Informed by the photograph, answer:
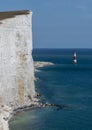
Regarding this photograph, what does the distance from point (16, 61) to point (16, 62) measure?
109mm

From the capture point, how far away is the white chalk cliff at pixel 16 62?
141ft

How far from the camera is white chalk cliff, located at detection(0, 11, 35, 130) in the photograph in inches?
1697

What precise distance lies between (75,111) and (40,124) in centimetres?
851

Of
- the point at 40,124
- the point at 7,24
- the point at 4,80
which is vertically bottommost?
the point at 40,124

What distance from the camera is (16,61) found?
155ft

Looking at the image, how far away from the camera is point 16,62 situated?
4731 centimetres

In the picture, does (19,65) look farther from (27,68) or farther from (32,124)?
(32,124)

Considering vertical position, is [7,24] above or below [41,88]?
above

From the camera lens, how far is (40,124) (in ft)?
137

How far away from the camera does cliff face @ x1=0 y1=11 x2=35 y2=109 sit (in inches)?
1698

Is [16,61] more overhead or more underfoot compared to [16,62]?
more overhead

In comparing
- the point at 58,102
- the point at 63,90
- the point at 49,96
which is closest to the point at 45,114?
the point at 58,102

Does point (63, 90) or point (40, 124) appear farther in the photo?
point (63, 90)

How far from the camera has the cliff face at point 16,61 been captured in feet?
141
